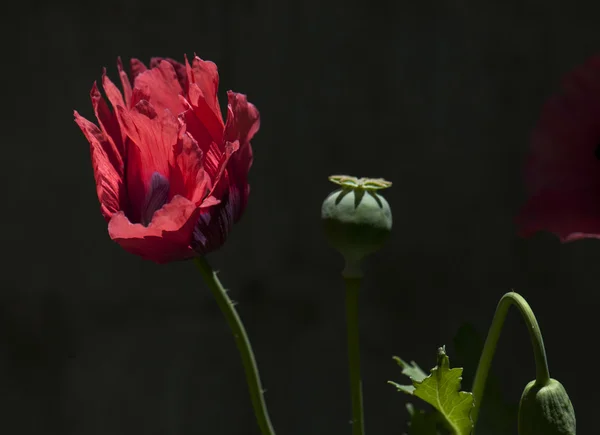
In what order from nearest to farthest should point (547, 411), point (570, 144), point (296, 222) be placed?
1. point (547, 411)
2. point (570, 144)
3. point (296, 222)

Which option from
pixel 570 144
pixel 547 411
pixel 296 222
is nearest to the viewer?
pixel 547 411

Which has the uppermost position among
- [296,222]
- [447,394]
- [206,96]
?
[206,96]

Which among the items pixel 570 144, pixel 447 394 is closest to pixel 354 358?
pixel 447 394

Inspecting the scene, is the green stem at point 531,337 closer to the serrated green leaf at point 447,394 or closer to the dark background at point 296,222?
the serrated green leaf at point 447,394

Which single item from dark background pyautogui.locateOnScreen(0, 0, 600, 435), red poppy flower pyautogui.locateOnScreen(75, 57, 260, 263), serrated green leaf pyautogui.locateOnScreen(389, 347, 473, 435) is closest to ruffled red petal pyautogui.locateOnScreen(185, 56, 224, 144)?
red poppy flower pyautogui.locateOnScreen(75, 57, 260, 263)

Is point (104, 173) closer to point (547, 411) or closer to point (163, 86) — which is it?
point (163, 86)

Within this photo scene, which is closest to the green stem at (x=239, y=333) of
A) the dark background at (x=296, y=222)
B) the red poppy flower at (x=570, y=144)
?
the red poppy flower at (x=570, y=144)

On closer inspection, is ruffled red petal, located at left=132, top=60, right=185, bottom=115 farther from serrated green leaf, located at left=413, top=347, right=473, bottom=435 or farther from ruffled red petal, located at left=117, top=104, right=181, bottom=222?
serrated green leaf, located at left=413, top=347, right=473, bottom=435
